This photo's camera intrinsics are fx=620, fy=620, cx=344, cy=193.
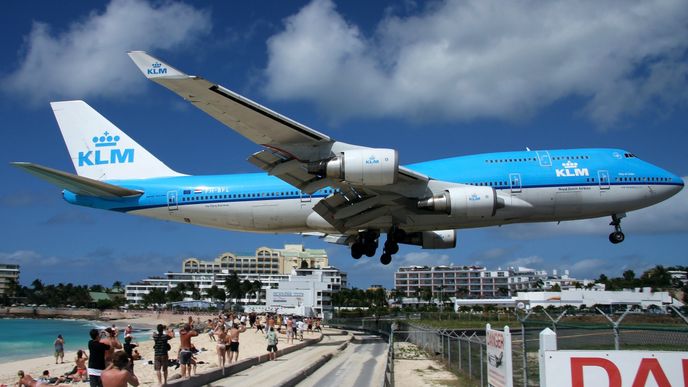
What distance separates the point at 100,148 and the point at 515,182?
2249 centimetres

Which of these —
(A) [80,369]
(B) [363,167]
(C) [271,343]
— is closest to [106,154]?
(A) [80,369]

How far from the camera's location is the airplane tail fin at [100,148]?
33.7 meters

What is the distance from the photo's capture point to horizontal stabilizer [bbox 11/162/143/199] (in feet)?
84.6

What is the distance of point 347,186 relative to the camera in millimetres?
26188

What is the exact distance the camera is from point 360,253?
1224 inches

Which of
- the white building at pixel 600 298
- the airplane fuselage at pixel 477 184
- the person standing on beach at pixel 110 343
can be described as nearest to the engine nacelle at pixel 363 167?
the airplane fuselage at pixel 477 184

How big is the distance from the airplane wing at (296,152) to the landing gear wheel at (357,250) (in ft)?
5.75

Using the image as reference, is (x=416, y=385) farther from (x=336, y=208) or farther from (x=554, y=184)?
(x=554, y=184)

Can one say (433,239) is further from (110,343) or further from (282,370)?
(110,343)

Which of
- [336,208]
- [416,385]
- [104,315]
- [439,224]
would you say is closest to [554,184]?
[439,224]

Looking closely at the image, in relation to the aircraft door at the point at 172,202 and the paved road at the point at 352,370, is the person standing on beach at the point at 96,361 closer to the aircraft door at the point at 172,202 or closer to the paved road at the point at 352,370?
the paved road at the point at 352,370

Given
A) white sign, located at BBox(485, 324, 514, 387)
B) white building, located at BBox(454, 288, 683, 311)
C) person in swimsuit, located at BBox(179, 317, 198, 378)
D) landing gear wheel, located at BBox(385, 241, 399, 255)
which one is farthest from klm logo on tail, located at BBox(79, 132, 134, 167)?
white building, located at BBox(454, 288, 683, 311)

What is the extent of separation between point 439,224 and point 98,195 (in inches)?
663

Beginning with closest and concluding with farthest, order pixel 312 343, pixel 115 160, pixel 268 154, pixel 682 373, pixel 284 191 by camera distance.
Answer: pixel 682 373
pixel 268 154
pixel 284 191
pixel 115 160
pixel 312 343
